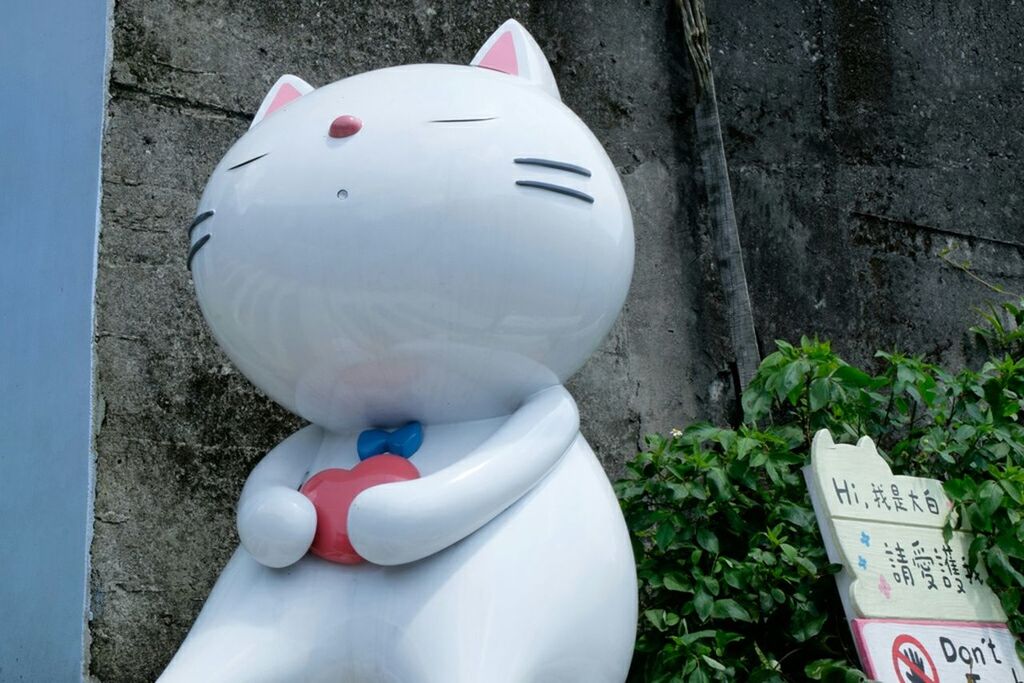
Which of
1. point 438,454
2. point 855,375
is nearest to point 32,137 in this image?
point 438,454

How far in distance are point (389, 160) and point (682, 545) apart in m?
1.13

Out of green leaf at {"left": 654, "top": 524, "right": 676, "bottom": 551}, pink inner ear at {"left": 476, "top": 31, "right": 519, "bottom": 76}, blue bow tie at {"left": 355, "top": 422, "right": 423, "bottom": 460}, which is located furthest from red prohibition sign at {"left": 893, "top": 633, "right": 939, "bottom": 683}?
pink inner ear at {"left": 476, "top": 31, "right": 519, "bottom": 76}

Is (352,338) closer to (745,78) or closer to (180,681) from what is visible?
(180,681)

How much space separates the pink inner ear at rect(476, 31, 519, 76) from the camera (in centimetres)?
222

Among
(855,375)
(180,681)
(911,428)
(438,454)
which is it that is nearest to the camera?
(180,681)

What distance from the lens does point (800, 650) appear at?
2.59 m

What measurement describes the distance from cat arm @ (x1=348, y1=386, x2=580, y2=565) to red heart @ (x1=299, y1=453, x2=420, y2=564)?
0.06 meters

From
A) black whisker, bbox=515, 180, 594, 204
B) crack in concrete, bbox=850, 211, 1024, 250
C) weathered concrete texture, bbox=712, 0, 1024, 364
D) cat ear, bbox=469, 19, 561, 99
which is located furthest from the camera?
crack in concrete, bbox=850, 211, 1024, 250

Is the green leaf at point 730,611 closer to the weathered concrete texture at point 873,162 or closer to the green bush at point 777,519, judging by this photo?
the green bush at point 777,519

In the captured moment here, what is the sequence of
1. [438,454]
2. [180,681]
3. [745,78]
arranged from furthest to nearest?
[745,78]
[438,454]
[180,681]

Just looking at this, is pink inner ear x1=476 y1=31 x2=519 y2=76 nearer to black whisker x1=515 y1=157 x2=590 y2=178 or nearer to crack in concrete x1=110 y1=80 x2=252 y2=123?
black whisker x1=515 y1=157 x2=590 y2=178

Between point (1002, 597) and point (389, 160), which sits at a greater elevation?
point (389, 160)

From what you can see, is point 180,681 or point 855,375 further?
point 855,375

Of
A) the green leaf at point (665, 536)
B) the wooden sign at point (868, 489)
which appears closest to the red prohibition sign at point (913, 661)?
the wooden sign at point (868, 489)
